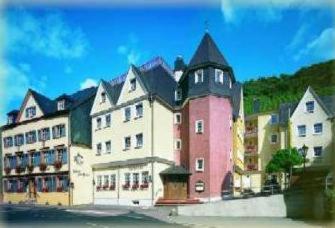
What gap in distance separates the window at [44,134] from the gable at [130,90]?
16.0 ft

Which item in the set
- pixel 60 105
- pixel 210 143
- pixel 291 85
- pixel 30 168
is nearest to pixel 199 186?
pixel 210 143

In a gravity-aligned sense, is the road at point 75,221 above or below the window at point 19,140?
below

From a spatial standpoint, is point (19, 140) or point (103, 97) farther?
point (19, 140)

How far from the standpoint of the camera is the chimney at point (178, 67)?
22850 mm

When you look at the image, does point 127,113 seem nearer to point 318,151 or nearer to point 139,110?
point 139,110

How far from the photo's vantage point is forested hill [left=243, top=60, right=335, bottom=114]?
16750mm

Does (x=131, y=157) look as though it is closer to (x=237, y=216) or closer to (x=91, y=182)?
(x=91, y=182)

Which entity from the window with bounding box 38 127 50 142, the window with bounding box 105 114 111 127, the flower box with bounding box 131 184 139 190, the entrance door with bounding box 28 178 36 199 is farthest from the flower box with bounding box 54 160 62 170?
the flower box with bounding box 131 184 139 190

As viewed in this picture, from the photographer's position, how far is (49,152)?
90.9 feet

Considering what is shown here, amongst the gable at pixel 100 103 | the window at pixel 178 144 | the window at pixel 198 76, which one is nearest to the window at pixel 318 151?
the window at pixel 198 76

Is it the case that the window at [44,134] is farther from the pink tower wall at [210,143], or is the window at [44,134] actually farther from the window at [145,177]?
the pink tower wall at [210,143]

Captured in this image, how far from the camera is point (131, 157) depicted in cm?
2448

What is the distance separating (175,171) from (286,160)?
5.93 m

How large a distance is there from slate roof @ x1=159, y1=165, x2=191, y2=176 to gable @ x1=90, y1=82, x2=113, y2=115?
461 cm
